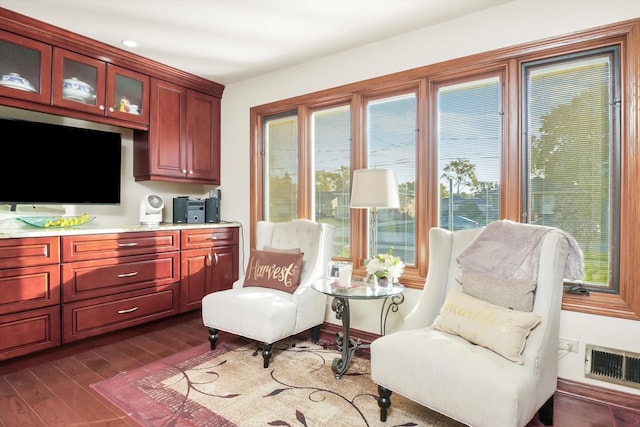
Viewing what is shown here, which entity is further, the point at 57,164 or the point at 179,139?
the point at 179,139

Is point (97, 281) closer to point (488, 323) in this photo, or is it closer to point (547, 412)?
point (488, 323)

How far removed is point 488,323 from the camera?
5.83 ft

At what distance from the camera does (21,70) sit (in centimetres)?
264

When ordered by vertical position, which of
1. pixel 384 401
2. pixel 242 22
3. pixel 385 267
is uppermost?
pixel 242 22

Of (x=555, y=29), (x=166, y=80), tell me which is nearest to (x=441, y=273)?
(x=555, y=29)

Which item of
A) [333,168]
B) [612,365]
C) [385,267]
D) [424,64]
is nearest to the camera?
[612,365]

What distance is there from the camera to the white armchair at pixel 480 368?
150 centimetres

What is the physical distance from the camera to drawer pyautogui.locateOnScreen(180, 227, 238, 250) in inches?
138

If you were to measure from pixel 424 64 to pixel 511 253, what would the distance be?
5.24 ft

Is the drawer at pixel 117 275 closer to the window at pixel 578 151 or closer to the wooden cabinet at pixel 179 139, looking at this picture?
the wooden cabinet at pixel 179 139

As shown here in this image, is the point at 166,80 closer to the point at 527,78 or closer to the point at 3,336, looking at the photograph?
the point at 3,336

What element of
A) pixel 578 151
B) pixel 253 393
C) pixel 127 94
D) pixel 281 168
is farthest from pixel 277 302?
pixel 127 94

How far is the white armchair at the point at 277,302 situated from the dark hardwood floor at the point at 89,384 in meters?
0.51

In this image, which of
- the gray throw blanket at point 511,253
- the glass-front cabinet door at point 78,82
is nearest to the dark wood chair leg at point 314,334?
the gray throw blanket at point 511,253
